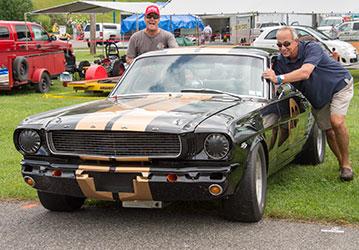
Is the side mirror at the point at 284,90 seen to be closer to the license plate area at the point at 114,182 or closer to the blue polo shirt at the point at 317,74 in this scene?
the blue polo shirt at the point at 317,74

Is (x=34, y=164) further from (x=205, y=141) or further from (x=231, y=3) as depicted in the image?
(x=231, y=3)

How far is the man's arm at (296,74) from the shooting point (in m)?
5.53

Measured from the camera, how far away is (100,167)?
14.3ft

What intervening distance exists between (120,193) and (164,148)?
48 cm

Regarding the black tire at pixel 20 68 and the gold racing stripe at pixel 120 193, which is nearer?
the gold racing stripe at pixel 120 193

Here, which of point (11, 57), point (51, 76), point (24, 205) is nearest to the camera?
point (24, 205)

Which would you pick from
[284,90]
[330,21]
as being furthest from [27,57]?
[330,21]

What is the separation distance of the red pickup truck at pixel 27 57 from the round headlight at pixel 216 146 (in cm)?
1222

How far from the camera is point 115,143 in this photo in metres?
4.39

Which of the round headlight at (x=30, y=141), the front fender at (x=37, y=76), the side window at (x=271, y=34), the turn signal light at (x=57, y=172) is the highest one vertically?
the side window at (x=271, y=34)

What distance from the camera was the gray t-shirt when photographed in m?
7.98

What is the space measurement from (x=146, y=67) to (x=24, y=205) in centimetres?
187

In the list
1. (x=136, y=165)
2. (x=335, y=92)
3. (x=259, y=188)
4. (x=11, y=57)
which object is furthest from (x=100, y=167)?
(x=11, y=57)

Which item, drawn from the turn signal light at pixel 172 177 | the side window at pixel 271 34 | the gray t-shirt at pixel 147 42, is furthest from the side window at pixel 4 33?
the turn signal light at pixel 172 177
